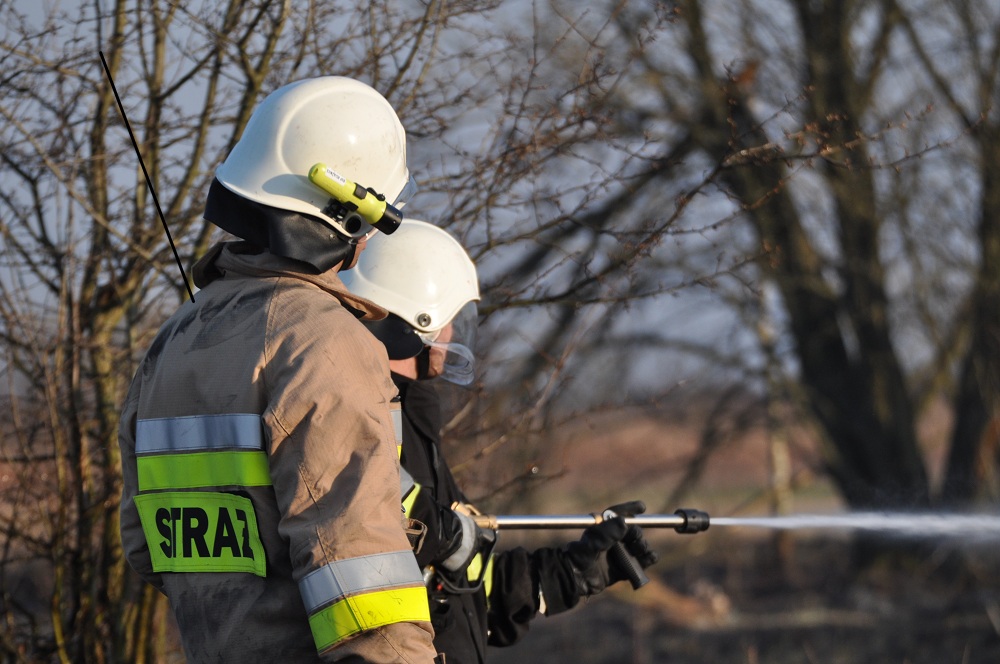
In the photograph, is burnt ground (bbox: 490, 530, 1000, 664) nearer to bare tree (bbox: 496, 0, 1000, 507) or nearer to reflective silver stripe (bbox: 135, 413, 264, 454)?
bare tree (bbox: 496, 0, 1000, 507)

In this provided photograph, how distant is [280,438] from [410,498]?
92 cm

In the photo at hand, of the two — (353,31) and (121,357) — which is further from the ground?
(353,31)

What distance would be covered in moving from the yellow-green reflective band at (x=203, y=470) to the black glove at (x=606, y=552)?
1.69 metres

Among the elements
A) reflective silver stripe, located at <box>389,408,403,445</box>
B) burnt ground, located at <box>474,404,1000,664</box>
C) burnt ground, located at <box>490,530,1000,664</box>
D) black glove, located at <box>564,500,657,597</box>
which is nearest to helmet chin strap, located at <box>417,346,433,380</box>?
reflective silver stripe, located at <box>389,408,403,445</box>

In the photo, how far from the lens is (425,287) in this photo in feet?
11.0

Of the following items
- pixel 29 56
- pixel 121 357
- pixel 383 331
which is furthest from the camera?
pixel 121 357

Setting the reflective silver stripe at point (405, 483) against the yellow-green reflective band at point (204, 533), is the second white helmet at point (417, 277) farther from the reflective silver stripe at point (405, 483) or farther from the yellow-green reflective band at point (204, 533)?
the yellow-green reflective band at point (204, 533)

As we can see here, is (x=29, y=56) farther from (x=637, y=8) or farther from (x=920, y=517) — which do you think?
(x=920, y=517)

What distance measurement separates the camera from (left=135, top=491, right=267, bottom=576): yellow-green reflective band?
1999 mm

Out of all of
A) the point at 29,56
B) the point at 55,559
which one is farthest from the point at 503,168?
the point at 55,559

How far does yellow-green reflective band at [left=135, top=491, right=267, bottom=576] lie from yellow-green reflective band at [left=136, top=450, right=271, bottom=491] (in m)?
0.02

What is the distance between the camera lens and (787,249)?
36.5ft

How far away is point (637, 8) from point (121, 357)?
5.54 metres

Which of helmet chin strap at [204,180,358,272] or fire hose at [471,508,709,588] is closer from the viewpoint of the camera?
helmet chin strap at [204,180,358,272]
